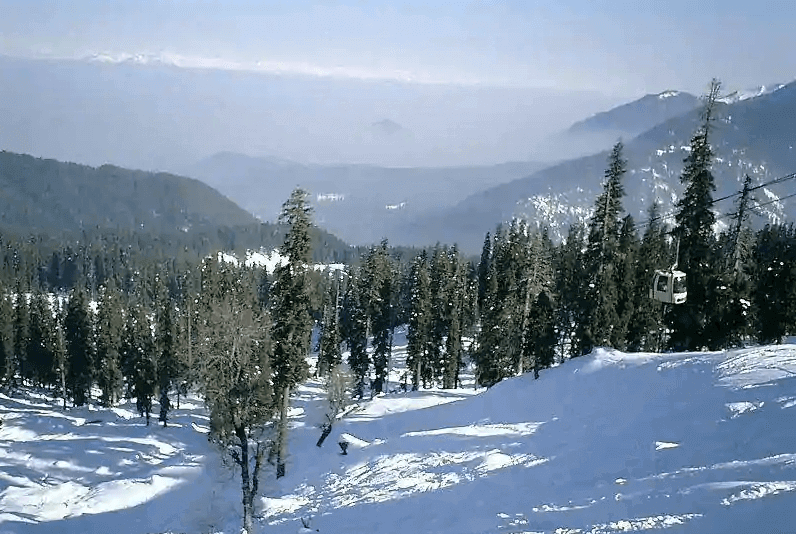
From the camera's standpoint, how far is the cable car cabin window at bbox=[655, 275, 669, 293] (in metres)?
28.1

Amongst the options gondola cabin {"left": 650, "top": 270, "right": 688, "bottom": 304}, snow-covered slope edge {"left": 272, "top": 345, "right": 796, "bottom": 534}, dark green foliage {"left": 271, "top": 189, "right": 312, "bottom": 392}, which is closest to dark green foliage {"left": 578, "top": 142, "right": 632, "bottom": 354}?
snow-covered slope edge {"left": 272, "top": 345, "right": 796, "bottom": 534}

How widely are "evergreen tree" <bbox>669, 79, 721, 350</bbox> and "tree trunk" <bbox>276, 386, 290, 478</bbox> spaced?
24.5 m

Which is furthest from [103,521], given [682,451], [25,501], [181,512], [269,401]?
[682,451]

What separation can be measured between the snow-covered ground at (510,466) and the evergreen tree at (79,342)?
19.7 meters

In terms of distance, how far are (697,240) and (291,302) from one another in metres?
26.4

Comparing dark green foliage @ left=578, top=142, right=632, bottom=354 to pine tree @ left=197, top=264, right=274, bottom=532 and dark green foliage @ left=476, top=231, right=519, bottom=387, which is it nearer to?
dark green foliage @ left=476, top=231, right=519, bottom=387

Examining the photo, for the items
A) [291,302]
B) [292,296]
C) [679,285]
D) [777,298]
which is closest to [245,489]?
[291,302]

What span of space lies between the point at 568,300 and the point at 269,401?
34779 mm

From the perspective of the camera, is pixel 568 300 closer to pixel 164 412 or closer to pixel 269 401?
pixel 269 401

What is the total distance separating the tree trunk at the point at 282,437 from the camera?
29.4 m

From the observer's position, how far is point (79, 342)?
213 ft

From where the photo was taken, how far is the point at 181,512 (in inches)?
1181

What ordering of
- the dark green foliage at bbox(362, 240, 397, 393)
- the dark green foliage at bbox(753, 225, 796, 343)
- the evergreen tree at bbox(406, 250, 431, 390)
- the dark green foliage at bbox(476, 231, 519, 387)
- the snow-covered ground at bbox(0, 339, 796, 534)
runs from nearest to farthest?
the snow-covered ground at bbox(0, 339, 796, 534) → the dark green foliage at bbox(753, 225, 796, 343) → the dark green foliage at bbox(476, 231, 519, 387) → the evergreen tree at bbox(406, 250, 431, 390) → the dark green foliage at bbox(362, 240, 397, 393)

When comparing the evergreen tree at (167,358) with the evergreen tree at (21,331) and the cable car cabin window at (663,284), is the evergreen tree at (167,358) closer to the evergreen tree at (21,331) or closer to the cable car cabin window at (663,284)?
the evergreen tree at (21,331)
